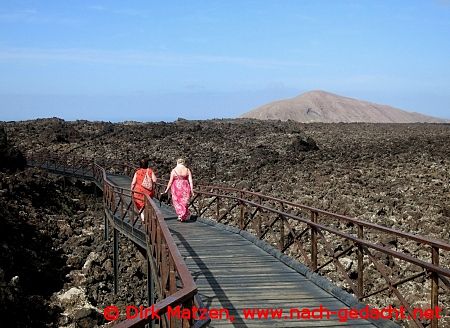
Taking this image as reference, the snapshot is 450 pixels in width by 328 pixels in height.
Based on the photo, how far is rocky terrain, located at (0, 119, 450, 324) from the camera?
21.2 metres

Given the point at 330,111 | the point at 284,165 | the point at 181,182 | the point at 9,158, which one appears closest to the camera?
the point at 181,182

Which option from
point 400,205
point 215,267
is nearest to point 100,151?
point 400,205

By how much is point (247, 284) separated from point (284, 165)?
25.5 m

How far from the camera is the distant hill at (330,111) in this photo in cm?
16638

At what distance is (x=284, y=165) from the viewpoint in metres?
33.7

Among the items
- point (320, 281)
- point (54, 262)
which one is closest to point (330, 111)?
point (54, 262)

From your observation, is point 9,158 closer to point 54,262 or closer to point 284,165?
point 54,262

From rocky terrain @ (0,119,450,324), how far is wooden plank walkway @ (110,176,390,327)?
8186 mm

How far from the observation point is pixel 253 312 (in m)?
7.13

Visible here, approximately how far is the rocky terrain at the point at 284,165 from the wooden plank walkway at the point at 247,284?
26.9 feet

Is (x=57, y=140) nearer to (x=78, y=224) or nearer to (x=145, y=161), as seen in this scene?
(x=78, y=224)

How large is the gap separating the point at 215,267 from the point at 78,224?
19840mm

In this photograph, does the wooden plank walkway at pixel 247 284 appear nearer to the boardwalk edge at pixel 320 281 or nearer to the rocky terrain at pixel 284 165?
the boardwalk edge at pixel 320 281

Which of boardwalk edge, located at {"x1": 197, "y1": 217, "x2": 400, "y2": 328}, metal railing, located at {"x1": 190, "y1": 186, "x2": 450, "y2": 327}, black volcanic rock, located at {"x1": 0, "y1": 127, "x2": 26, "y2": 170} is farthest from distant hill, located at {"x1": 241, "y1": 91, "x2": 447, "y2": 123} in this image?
boardwalk edge, located at {"x1": 197, "y1": 217, "x2": 400, "y2": 328}
